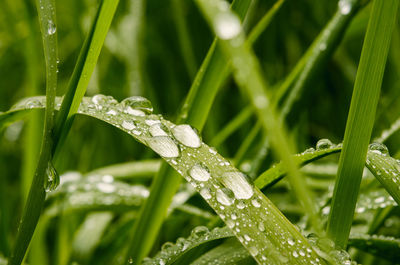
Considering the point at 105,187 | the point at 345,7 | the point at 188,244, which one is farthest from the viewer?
the point at 105,187

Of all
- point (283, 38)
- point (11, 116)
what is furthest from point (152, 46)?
point (11, 116)

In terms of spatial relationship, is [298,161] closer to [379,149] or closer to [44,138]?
[379,149]

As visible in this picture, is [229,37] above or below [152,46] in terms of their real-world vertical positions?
below

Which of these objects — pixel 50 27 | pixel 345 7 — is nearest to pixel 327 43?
pixel 345 7

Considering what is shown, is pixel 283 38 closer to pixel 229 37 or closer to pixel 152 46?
pixel 152 46

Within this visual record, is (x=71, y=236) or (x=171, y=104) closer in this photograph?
(x=71, y=236)

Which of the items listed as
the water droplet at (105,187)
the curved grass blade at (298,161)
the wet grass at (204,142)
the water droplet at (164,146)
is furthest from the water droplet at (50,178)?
the water droplet at (105,187)

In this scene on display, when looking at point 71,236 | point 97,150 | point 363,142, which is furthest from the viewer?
point 97,150

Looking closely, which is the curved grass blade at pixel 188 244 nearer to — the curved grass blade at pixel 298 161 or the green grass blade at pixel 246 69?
the curved grass blade at pixel 298 161
